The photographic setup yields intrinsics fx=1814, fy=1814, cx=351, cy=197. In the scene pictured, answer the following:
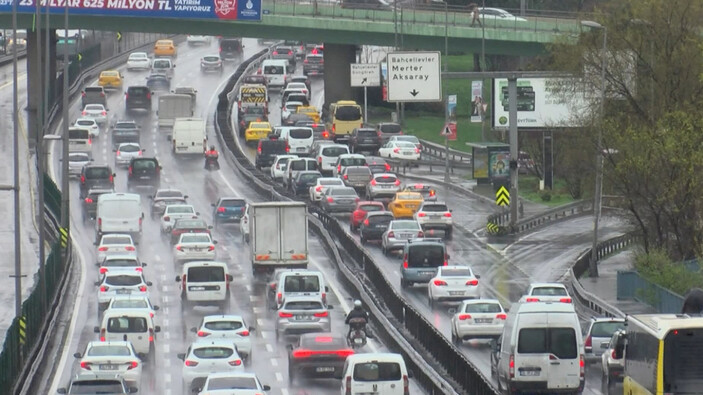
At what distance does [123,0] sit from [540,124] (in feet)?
86.8

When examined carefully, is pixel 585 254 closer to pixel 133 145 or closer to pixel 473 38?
pixel 133 145

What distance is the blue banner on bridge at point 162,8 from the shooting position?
328 ft

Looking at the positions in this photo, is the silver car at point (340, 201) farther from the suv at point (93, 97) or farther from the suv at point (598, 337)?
the suv at point (93, 97)

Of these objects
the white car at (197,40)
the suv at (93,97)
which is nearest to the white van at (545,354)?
the suv at (93,97)

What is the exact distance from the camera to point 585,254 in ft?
212

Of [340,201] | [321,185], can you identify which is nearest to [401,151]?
Result: [321,185]

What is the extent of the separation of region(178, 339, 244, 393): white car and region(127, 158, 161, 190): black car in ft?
141

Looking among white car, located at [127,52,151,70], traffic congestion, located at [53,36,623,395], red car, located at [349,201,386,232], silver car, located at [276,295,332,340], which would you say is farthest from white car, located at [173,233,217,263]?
white car, located at [127,52,151,70]

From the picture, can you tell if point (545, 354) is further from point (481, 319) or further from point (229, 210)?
point (229, 210)

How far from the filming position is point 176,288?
58.2 m

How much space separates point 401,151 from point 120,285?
132 feet

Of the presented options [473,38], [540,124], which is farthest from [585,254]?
[473,38]

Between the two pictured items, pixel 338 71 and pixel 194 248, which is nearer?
pixel 194 248

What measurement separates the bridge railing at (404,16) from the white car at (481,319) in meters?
58.6
